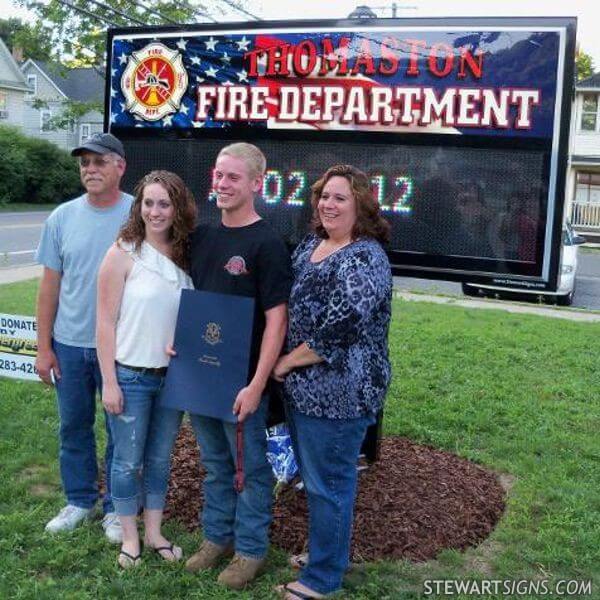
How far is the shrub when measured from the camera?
31.8 metres

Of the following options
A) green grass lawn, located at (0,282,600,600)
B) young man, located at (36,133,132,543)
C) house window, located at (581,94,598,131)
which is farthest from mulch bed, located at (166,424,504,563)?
house window, located at (581,94,598,131)

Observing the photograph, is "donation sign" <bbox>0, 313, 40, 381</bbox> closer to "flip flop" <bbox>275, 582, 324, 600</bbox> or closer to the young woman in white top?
the young woman in white top

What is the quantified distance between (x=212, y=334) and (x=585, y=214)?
3027 centimetres

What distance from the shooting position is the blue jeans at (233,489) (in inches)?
133

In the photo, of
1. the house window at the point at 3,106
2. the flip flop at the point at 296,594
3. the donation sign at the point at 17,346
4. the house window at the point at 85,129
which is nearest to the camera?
the flip flop at the point at 296,594

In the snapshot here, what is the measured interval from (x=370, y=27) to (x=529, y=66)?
2.64ft

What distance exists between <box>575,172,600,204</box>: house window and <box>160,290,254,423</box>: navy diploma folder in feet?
102

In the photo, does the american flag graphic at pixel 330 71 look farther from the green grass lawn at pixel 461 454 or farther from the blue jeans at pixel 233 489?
the green grass lawn at pixel 461 454

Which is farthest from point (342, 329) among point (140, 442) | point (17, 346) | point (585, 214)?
point (585, 214)

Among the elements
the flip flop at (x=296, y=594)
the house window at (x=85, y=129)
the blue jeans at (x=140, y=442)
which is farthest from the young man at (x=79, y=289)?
the house window at (x=85, y=129)

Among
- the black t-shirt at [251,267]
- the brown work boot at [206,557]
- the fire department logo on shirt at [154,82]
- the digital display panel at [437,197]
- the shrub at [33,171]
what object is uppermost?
the shrub at [33,171]

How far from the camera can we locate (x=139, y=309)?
11.1ft

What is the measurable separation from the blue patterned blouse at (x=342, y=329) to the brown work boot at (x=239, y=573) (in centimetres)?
76

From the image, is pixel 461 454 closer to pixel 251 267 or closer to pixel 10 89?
pixel 251 267
